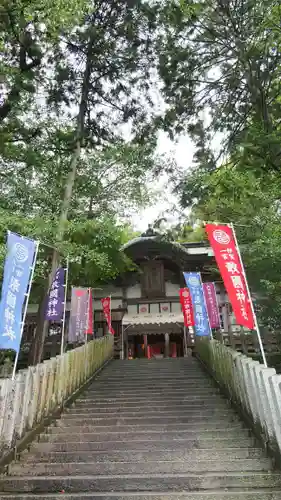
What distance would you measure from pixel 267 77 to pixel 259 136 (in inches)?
86.1

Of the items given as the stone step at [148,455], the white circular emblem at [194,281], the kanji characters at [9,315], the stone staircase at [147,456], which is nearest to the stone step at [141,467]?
the stone staircase at [147,456]

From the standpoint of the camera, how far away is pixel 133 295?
19.6 metres

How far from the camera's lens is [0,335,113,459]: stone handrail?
15.2 ft

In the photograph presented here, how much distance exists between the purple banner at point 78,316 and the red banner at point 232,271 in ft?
23.0

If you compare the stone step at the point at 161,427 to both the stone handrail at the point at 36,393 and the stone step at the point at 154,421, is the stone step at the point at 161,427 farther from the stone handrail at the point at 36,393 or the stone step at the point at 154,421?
the stone handrail at the point at 36,393

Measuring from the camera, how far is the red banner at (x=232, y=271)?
236 inches

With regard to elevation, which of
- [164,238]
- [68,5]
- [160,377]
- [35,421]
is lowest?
[35,421]

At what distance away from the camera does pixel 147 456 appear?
469 cm

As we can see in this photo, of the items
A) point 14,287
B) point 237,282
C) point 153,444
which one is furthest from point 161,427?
point 14,287

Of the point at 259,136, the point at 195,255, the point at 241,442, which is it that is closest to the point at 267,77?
the point at 259,136

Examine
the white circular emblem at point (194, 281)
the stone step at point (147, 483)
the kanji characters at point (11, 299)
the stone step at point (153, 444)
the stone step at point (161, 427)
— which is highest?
the white circular emblem at point (194, 281)

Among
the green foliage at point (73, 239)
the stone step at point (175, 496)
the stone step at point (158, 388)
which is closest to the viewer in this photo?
the stone step at point (175, 496)

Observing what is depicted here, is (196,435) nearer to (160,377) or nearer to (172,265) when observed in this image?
(160,377)

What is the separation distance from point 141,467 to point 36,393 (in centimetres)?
234
